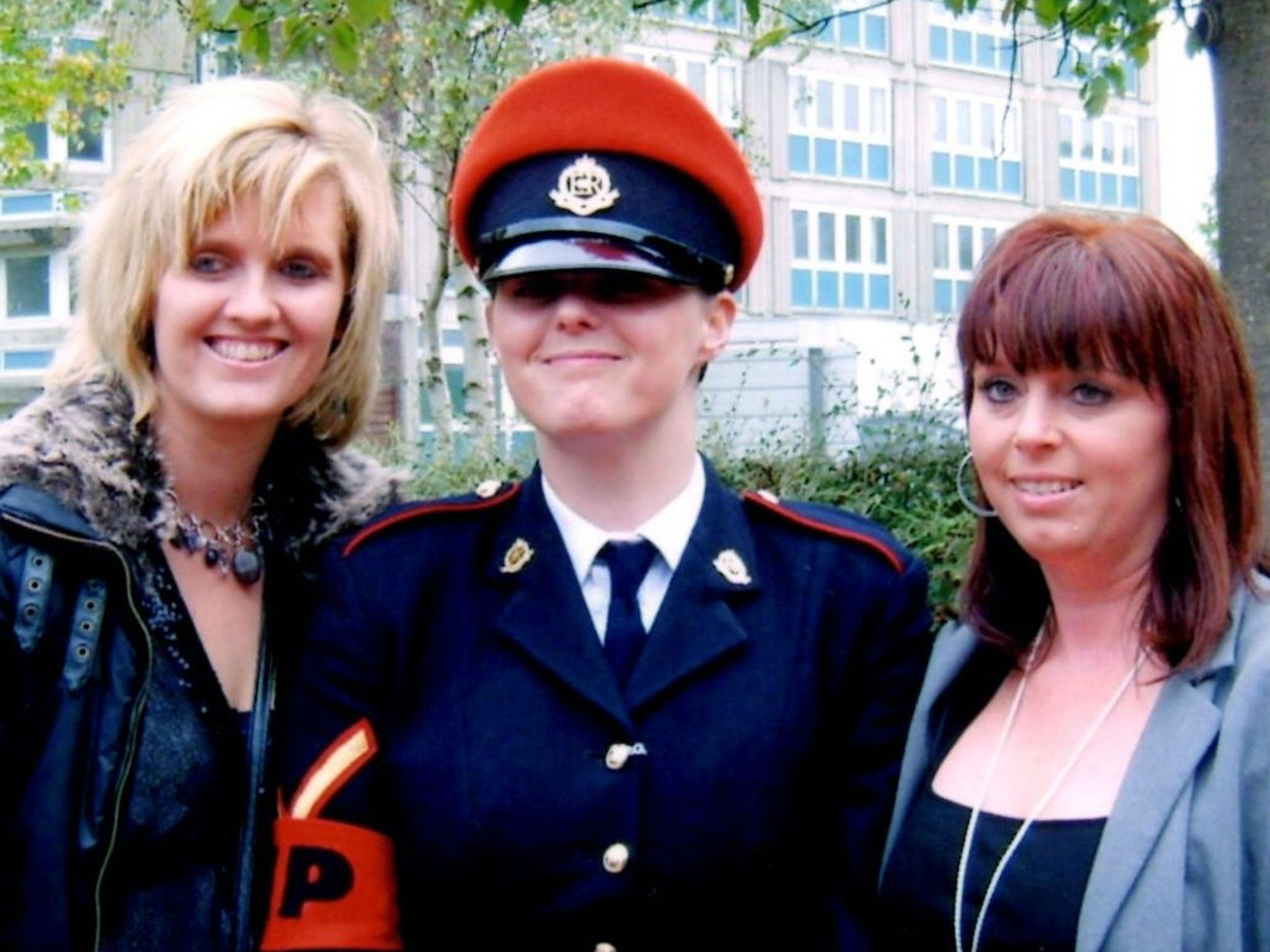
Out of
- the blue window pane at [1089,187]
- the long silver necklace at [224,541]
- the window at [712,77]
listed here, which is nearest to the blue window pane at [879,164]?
the window at [712,77]

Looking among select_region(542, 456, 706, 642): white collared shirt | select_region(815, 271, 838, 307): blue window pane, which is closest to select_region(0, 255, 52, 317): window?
select_region(815, 271, 838, 307): blue window pane

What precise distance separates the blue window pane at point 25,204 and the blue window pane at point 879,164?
14.1 metres

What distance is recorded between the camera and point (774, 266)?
2764 centimetres

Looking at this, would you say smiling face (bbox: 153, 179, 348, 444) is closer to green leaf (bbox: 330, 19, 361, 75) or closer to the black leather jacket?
the black leather jacket

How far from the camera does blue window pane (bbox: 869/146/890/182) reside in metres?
29.2

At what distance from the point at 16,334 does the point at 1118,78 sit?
76.5ft

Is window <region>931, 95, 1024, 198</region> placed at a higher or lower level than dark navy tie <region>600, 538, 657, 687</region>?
higher

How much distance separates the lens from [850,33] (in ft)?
93.3

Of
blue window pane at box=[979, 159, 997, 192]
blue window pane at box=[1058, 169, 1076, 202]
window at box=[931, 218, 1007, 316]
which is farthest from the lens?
blue window pane at box=[1058, 169, 1076, 202]

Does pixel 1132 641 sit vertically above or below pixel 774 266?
below

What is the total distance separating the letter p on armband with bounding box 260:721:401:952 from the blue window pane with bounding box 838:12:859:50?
2715 centimetres

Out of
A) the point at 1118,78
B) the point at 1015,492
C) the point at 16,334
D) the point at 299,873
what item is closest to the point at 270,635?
the point at 299,873

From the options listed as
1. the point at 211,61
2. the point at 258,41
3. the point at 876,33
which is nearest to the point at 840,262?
the point at 876,33

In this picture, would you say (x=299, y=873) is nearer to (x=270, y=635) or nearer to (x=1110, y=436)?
(x=270, y=635)
